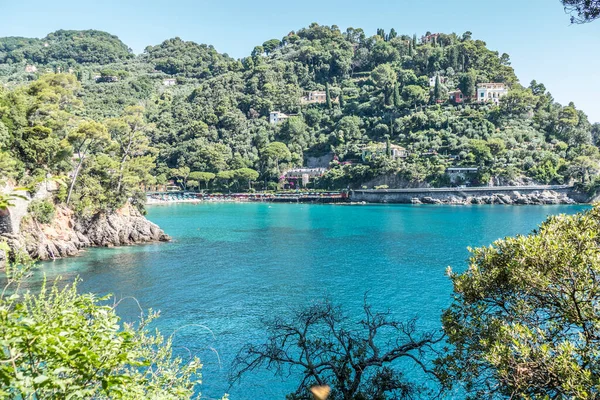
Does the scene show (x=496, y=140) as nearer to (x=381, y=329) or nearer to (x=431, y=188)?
(x=431, y=188)

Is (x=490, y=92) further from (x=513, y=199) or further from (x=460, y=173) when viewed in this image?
(x=513, y=199)

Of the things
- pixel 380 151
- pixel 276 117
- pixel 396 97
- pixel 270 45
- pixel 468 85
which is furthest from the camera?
pixel 270 45

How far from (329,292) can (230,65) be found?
496 feet

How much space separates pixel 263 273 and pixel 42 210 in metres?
18.9

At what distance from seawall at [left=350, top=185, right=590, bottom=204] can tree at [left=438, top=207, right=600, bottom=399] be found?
77.7m

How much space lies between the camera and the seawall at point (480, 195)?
78.9 metres

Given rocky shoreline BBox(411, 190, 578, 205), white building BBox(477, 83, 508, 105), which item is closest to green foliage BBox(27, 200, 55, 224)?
rocky shoreline BBox(411, 190, 578, 205)

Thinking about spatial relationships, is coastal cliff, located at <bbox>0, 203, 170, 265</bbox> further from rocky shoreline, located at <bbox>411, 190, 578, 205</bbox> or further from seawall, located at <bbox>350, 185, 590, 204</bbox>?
rocky shoreline, located at <bbox>411, 190, 578, 205</bbox>

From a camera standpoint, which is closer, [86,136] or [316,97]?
[86,136]

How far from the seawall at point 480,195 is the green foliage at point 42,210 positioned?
216ft

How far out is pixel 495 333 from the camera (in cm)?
825

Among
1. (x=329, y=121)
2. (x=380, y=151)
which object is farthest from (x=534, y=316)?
(x=329, y=121)

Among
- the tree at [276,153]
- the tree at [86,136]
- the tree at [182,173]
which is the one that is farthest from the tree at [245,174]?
the tree at [86,136]

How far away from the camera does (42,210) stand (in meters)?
32.4
